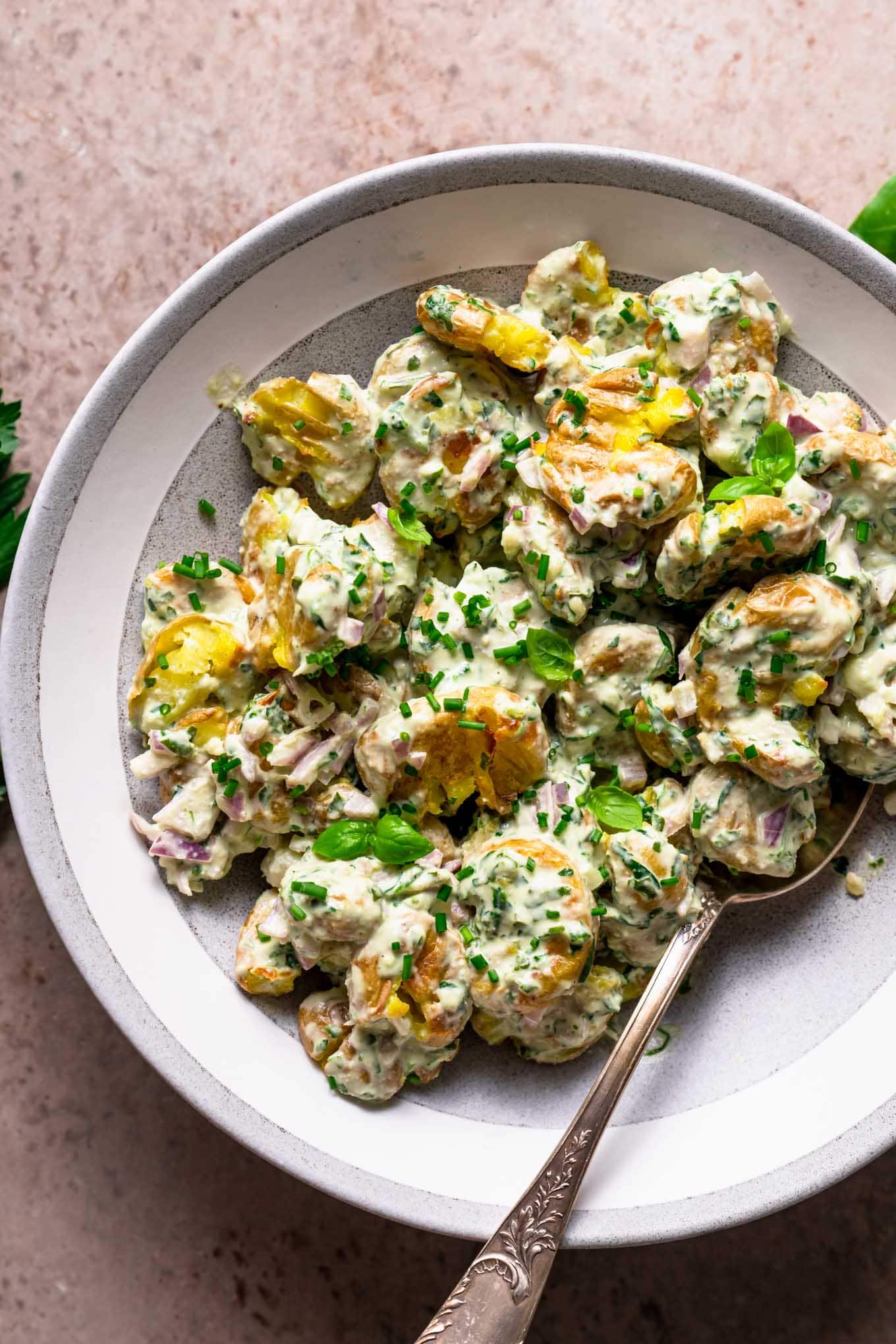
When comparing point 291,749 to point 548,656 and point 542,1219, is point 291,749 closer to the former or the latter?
point 548,656

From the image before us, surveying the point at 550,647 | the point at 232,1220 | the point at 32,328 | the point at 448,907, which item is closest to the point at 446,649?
the point at 550,647

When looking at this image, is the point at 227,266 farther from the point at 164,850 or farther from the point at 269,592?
the point at 164,850

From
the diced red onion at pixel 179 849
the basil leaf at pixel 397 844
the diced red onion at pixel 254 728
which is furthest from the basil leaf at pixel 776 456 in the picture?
the diced red onion at pixel 179 849

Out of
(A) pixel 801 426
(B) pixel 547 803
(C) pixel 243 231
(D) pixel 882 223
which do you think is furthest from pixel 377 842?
(D) pixel 882 223

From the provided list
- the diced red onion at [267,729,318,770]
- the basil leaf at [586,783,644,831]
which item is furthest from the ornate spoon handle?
the diced red onion at [267,729,318,770]

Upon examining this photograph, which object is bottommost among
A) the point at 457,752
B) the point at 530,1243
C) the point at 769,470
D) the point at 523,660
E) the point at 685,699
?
the point at 530,1243

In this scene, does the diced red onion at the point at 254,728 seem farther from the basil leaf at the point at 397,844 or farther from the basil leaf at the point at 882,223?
the basil leaf at the point at 882,223
